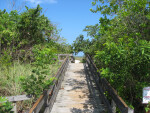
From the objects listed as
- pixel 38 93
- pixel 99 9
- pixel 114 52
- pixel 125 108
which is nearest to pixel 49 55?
pixel 38 93

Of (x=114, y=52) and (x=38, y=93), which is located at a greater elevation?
(x=114, y=52)

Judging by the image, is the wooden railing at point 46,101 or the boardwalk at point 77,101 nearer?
the wooden railing at point 46,101

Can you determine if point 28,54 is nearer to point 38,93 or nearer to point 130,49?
point 38,93

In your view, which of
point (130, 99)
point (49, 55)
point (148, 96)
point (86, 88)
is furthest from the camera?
point (86, 88)

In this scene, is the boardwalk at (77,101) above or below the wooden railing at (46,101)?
below

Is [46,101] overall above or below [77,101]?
above

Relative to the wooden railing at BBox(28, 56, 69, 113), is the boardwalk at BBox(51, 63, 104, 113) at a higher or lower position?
lower

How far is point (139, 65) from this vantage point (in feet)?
9.71

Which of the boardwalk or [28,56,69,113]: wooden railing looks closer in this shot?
[28,56,69,113]: wooden railing

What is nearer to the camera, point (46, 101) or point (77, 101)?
point (46, 101)

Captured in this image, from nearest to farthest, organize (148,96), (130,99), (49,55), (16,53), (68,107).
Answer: (148,96) → (130,99) → (68,107) → (49,55) → (16,53)

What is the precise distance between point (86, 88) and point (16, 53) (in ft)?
14.7

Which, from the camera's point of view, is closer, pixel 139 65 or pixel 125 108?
pixel 125 108

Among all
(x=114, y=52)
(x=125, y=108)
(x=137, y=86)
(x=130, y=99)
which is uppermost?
(x=114, y=52)
